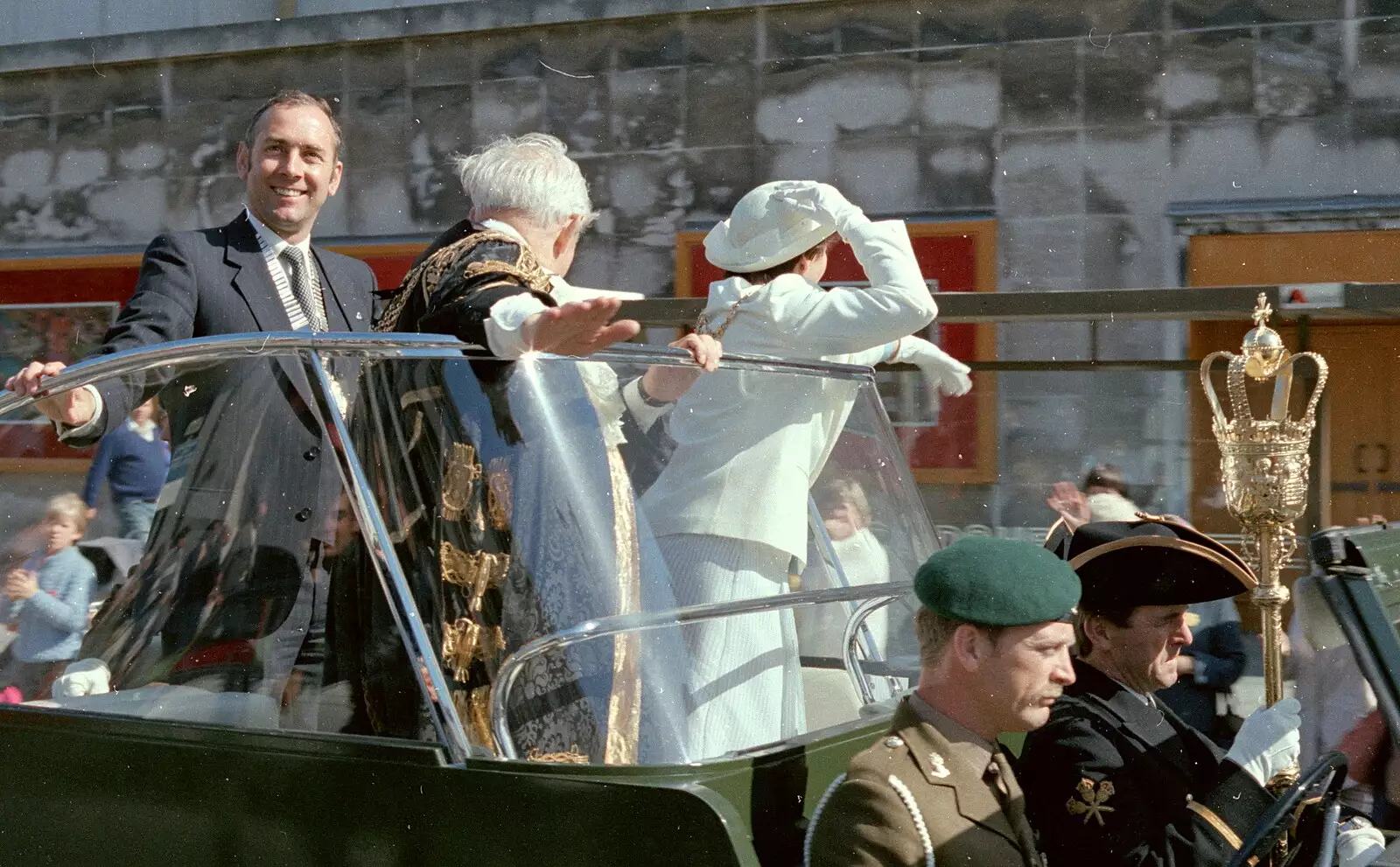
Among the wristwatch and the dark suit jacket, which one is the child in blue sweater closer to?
the dark suit jacket

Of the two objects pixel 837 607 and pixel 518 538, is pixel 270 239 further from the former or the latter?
pixel 837 607

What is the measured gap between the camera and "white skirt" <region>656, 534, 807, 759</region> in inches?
89.4

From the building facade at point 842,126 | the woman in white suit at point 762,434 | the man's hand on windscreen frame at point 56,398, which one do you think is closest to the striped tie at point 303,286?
the man's hand on windscreen frame at point 56,398

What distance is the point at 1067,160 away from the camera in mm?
7512

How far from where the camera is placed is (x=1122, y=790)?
237cm

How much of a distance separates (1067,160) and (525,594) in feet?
19.0

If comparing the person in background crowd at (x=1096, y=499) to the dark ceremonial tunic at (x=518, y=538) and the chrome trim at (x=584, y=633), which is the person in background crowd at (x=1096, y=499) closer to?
the chrome trim at (x=584, y=633)

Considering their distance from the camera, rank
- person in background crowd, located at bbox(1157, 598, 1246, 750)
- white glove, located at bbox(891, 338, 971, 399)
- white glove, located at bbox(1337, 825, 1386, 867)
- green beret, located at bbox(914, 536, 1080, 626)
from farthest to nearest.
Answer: person in background crowd, located at bbox(1157, 598, 1246, 750) < white glove, located at bbox(891, 338, 971, 399) < white glove, located at bbox(1337, 825, 1386, 867) < green beret, located at bbox(914, 536, 1080, 626)

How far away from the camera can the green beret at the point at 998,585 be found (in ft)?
7.12

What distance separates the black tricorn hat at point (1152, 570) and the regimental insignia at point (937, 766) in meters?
0.57

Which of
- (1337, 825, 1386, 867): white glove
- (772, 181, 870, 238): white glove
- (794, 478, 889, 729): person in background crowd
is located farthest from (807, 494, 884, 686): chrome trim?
(772, 181, 870, 238): white glove

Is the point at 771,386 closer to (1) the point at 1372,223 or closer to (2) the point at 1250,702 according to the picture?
(2) the point at 1250,702

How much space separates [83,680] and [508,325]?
92 cm

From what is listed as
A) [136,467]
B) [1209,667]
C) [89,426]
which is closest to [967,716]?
[136,467]
